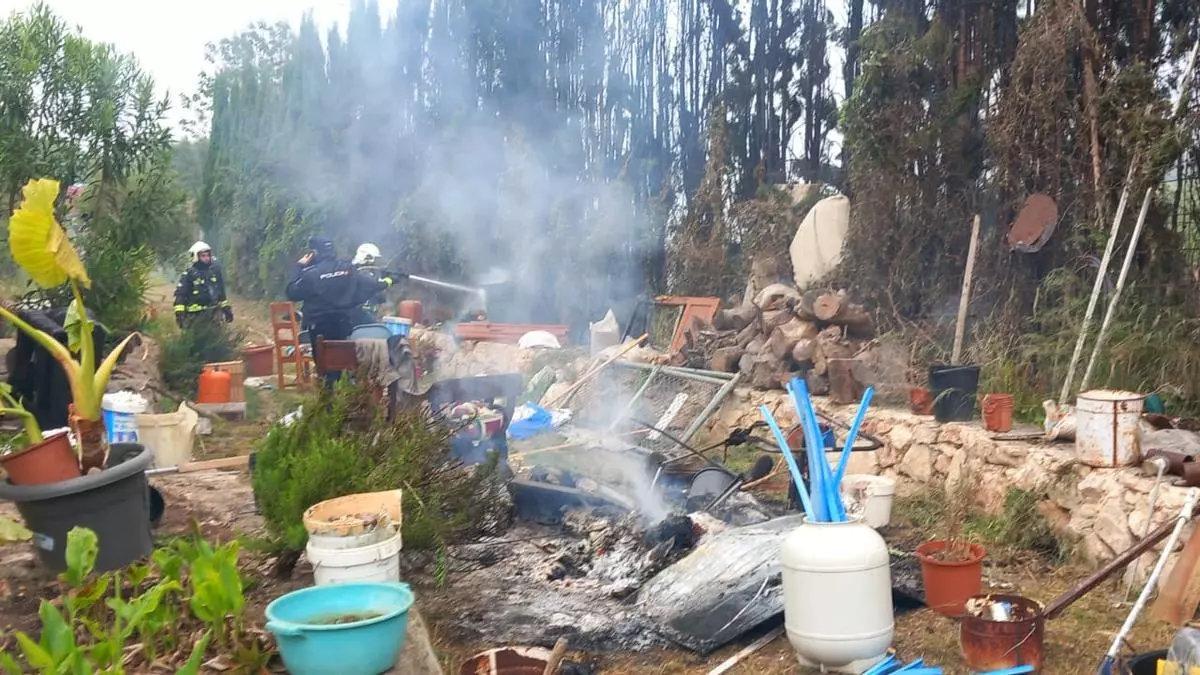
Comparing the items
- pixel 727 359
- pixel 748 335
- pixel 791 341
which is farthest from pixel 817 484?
pixel 748 335

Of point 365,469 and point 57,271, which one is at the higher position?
point 57,271

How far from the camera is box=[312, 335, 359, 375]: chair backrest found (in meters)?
9.06

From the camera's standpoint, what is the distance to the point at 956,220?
8.54 m

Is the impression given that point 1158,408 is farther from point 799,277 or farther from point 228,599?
point 228,599

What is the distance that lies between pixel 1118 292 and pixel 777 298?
3357 millimetres

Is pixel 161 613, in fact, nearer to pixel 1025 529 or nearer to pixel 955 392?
pixel 1025 529

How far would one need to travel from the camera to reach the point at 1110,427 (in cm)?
492

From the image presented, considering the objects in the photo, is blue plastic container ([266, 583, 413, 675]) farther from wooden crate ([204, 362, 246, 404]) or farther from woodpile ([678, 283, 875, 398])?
wooden crate ([204, 362, 246, 404])

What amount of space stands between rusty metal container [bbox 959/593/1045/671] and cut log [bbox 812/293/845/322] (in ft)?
15.3

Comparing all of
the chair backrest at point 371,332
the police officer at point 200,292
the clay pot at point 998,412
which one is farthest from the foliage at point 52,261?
the police officer at point 200,292

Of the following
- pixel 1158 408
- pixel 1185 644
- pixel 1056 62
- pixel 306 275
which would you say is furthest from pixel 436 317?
pixel 1185 644

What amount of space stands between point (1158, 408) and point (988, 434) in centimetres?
100

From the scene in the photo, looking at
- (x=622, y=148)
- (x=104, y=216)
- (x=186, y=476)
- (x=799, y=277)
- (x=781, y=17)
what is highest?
(x=781, y=17)

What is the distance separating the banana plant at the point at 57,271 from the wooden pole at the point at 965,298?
634cm
